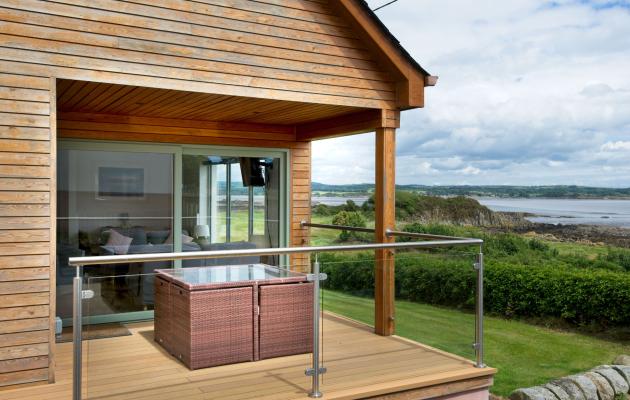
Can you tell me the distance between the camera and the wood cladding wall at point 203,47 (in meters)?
4.60

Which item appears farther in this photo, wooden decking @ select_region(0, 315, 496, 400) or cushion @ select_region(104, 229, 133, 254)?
cushion @ select_region(104, 229, 133, 254)

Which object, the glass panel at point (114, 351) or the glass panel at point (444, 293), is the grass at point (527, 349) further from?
the glass panel at point (114, 351)

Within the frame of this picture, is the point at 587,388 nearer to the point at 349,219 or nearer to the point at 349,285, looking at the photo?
the point at 349,285

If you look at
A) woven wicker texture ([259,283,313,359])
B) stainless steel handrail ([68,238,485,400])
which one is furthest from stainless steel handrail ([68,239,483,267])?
woven wicker texture ([259,283,313,359])

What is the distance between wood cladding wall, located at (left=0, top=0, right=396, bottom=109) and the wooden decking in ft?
6.97

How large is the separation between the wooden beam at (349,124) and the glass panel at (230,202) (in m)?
0.66

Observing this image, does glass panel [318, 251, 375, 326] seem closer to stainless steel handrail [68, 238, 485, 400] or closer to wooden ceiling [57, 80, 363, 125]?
stainless steel handrail [68, 238, 485, 400]

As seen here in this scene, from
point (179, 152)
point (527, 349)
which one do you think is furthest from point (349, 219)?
point (179, 152)

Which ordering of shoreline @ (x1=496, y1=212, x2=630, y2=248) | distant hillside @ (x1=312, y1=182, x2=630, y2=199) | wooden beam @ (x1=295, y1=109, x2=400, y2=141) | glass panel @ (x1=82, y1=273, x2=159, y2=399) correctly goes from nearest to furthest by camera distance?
1. glass panel @ (x1=82, y1=273, x2=159, y2=399)
2. wooden beam @ (x1=295, y1=109, x2=400, y2=141)
3. shoreline @ (x1=496, y1=212, x2=630, y2=248)
4. distant hillside @ (x1=312, y1=182, x2=630, y2=199)

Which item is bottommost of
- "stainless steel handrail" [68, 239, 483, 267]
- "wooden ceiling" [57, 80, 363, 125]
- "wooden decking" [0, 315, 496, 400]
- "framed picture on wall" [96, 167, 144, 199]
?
"wooden decking" [0, 315, 496, 400]

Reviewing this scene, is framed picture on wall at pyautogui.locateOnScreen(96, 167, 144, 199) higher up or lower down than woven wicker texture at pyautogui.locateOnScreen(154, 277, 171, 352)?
higher up

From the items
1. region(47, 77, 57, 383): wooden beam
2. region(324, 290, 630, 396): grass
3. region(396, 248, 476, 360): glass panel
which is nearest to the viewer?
region(47, 77, 57, 383): wooden beam

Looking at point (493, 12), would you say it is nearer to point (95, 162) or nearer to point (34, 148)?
point (95, 162)

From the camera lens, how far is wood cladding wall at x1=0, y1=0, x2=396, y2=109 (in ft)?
15.1
